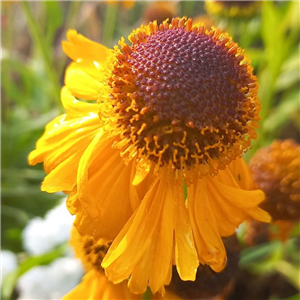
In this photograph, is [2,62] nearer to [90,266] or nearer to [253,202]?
[90,266]

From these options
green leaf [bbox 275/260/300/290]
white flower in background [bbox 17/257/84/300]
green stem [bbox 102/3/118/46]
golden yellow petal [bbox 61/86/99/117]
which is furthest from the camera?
green stem [bbox 102/3/118/46]

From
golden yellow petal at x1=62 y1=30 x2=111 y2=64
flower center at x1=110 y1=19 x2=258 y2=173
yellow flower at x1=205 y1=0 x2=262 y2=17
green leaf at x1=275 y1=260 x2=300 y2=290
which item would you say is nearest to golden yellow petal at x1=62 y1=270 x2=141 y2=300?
flower center at x1=110 y1=19 x2=258 y2=173

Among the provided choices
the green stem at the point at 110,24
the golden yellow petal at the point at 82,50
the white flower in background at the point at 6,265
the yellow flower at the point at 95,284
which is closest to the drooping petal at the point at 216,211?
the yellow flower at the point at 95,284

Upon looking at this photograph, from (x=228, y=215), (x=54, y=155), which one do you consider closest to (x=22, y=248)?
(x=54, y=155)

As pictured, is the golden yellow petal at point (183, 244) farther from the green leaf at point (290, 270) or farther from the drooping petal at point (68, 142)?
the green leaf at point (290, 270)

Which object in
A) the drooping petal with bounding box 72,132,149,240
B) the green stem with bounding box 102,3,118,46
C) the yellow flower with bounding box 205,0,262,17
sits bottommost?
the drooping petal with bounding box 72,132,149,240

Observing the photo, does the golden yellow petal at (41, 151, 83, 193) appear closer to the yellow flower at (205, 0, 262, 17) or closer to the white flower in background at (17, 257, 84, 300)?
the white flower in background at (17, 257, 84, 300)
